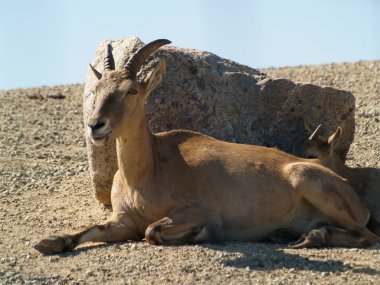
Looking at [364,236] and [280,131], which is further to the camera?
[280,131]

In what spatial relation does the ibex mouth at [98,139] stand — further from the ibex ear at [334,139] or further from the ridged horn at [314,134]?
the ibex ear at [334,139]

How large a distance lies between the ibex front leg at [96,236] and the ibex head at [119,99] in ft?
3.89

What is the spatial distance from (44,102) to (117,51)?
9.70 m

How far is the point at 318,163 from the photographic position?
12.6 meters

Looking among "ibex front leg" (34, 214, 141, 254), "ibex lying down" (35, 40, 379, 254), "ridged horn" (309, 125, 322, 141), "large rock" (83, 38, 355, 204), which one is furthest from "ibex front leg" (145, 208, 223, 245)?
"ridged horn" (309, 125, 322, 141)

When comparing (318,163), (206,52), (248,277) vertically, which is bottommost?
(248,277)

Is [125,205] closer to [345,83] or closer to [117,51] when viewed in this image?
[117,51]

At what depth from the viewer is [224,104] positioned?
14.1 meters

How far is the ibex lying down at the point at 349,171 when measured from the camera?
13.6 meters

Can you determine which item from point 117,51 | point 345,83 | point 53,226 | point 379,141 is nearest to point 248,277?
point 53,226

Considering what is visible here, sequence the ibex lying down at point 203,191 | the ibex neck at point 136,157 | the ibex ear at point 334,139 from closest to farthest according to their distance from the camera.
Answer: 1. the ibex lying down at point 203,191
2. the ibex neck at point 136,157
3. the ibex ear at point 334,139

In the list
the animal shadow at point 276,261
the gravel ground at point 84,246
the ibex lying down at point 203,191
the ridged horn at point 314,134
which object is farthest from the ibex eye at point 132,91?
the ridged horn at point 314,134

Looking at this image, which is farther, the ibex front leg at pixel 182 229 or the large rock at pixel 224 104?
the large rock at pixel 224 104

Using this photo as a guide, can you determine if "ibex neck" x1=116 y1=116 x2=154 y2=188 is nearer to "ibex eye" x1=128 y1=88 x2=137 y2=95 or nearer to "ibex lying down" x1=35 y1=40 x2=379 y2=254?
"ibex lying down" x1=35 y1=40 x2=379 y2=254
